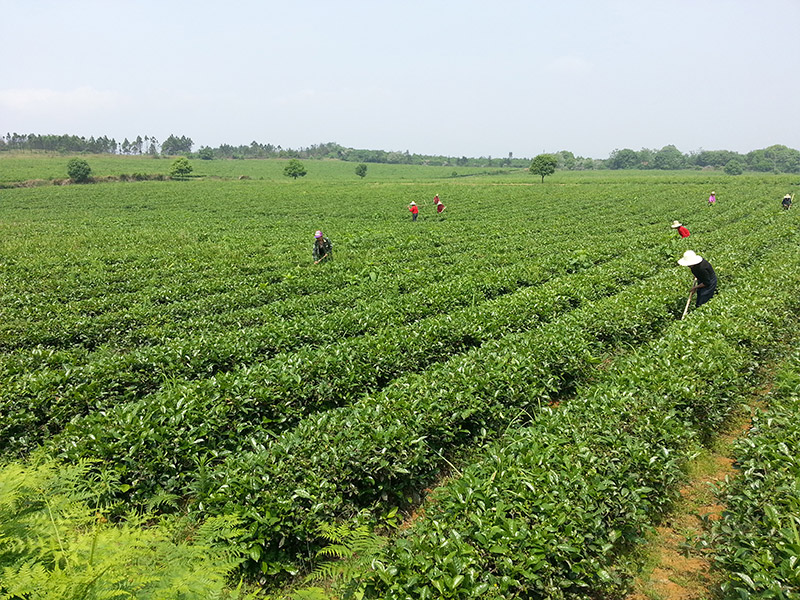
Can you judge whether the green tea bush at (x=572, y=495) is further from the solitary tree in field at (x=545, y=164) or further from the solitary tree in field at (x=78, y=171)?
the solitary tree in field at (x=78, y=171)

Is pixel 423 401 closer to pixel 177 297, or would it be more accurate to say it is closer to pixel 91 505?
pixel 91 505

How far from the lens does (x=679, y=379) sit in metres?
6.74

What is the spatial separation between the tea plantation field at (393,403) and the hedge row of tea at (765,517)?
75cm

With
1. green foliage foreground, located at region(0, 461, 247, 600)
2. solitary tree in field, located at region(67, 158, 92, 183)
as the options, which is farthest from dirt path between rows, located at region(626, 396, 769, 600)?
solitary tree in field, located at region(67, 158, 92, 183)

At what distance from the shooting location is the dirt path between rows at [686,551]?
4578 millimetres

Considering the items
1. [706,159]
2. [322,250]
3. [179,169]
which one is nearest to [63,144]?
[179,169]

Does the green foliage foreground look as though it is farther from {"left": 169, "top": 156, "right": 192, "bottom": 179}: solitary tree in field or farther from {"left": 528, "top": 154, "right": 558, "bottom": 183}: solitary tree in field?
{"left": 169, "top": 156, "right": 192, "bottom": 179}: solitary tree in field

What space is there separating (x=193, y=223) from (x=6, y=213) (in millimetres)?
26638

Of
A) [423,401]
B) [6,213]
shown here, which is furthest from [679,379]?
[6,213]

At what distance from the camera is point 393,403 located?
259 inches

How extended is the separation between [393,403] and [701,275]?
979 cm

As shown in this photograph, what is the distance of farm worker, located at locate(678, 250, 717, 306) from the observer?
11.0m

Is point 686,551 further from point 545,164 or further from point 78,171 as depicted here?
point 78,171

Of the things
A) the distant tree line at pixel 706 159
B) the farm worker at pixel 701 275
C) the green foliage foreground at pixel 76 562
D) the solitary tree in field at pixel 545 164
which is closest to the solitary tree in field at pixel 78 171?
the solitary tree in field at pixel 545 164
